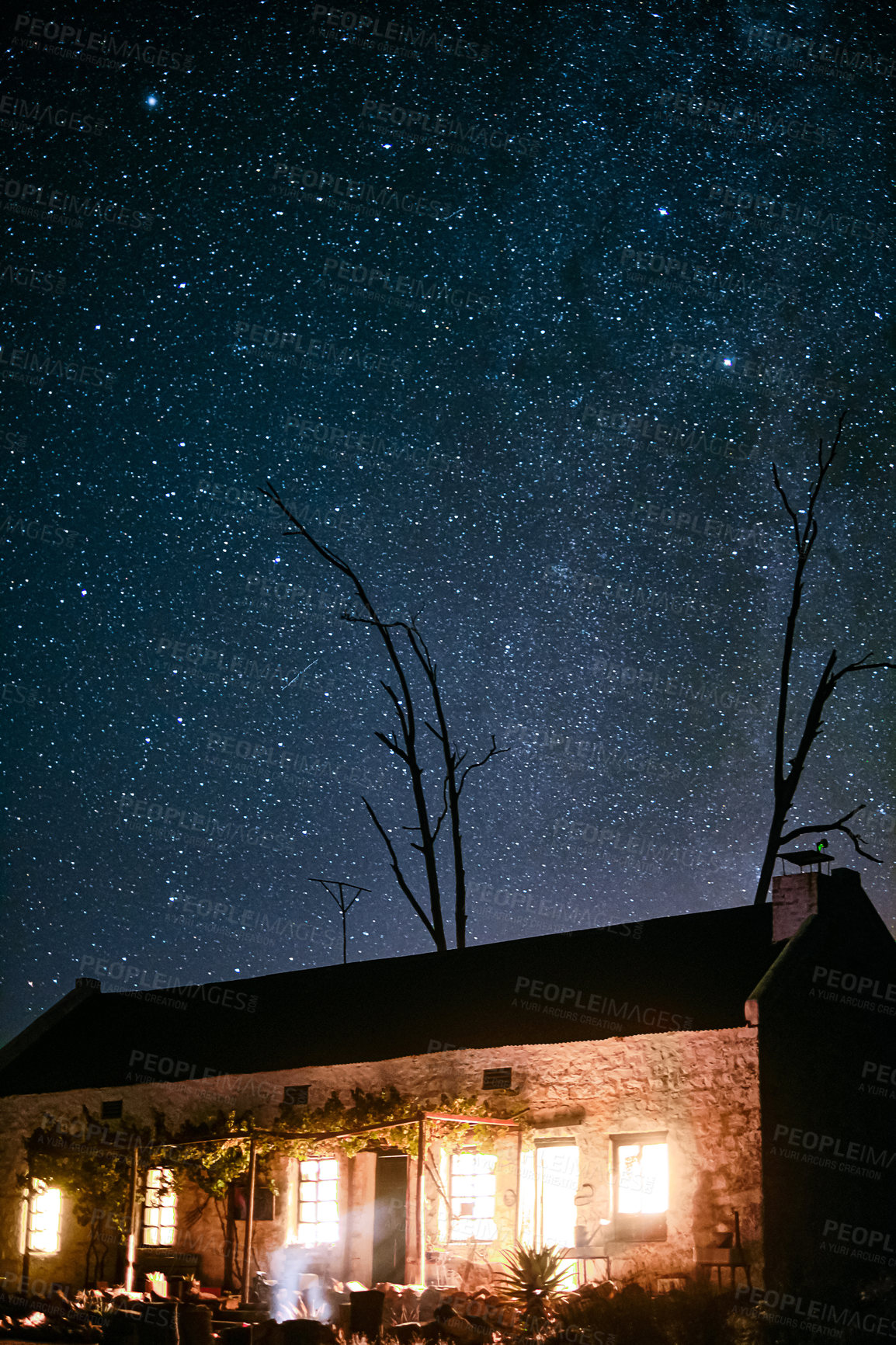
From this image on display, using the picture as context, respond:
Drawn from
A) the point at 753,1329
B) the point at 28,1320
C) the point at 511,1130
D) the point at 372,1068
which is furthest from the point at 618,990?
the point at 28,1320

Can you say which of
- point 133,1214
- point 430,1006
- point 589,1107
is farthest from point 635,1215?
point 133,1214

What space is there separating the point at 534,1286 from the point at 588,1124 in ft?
6.65

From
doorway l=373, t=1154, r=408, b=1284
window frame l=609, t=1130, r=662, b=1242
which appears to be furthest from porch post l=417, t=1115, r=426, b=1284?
window frame l=609, t=1130, r=662, b=1242

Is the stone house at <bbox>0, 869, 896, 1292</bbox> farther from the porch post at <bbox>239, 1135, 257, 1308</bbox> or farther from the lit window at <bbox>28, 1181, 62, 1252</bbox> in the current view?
the porch post at <bbox>239, 1135, 257, 1308</bbox>

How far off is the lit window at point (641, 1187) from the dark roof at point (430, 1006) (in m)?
1.31

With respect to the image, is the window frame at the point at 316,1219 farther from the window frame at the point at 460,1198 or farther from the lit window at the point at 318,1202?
the window frame at the point at 460,1198

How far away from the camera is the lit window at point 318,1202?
17.7 meters

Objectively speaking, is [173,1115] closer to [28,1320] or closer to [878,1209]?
[28,1320]

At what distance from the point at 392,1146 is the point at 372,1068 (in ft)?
3.53

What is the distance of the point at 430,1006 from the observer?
19047 millimetres

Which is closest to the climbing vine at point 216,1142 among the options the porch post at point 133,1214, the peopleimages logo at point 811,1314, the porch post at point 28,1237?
the porch post at point 28,1237

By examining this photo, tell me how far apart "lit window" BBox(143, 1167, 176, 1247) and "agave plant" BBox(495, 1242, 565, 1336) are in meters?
6.58

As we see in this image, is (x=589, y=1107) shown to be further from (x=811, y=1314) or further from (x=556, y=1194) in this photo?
(x=811, y=1314)

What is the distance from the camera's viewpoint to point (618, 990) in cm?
1705
